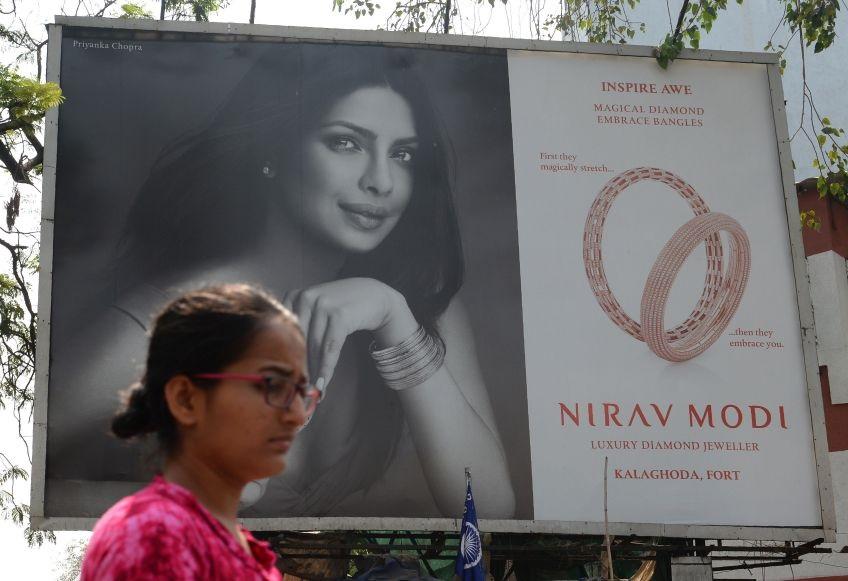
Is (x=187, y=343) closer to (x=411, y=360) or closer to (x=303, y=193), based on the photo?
(x=411, y=360)

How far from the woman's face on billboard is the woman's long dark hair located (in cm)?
7

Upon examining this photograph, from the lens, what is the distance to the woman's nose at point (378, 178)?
878cm

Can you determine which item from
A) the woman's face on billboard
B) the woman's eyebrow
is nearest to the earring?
the woman's face on billboard

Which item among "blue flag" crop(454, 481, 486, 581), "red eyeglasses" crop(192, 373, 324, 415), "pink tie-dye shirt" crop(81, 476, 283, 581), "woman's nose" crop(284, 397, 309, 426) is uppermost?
"red eyeglasses" crop(192, 373, 324, 415)

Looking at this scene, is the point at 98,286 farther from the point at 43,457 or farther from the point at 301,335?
the point at 301,335

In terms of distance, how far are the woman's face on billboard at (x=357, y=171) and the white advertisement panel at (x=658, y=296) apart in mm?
928

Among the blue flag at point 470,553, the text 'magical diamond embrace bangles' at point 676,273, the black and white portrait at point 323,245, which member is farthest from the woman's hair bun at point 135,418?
the text 'magical diamond embrace bangles' at point 676,273

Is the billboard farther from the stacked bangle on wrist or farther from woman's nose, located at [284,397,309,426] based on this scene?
woman's nose, located at [284,397,309,426]

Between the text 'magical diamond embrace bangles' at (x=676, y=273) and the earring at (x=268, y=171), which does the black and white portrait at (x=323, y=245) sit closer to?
the earring at (x=268, y=171)

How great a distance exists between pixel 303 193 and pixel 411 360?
152cm

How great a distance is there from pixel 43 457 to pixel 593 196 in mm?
4501

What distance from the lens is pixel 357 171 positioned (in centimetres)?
881

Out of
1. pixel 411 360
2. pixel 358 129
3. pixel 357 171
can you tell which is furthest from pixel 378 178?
pixel 411 360

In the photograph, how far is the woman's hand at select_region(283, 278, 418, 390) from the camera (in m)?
8.41
